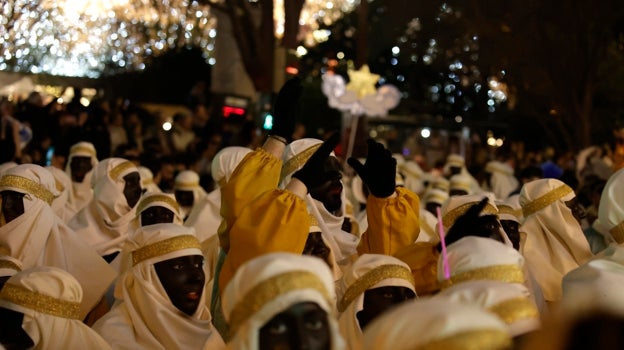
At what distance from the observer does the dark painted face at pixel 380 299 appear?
5.75 meters

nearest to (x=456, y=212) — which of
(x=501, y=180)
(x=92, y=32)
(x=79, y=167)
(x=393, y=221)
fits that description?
(x=393, y=221)

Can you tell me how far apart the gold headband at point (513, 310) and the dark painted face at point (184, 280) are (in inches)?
105

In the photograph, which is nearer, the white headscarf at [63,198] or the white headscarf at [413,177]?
the white headscarf at [63,198]

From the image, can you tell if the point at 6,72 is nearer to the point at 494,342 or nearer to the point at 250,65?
the point at 250,65

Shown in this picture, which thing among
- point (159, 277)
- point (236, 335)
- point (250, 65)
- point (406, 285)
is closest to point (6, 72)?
point (250, 65)

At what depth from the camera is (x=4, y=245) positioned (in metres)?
8.53

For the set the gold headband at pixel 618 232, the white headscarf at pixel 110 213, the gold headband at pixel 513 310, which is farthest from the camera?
the white headscarf at pixel 110 213

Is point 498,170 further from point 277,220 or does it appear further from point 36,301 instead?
point 277,220

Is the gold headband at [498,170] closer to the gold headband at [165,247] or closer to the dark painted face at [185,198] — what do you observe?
the dark painted face at [185,198]

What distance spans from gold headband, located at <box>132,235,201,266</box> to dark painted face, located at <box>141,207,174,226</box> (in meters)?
2.16

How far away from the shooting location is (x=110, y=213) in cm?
1067

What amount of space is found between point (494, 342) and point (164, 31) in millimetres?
19677

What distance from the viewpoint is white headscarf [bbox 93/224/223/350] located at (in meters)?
6.54

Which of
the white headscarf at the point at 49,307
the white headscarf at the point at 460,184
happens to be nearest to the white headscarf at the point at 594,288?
the white headscarf at the point at 49,307
